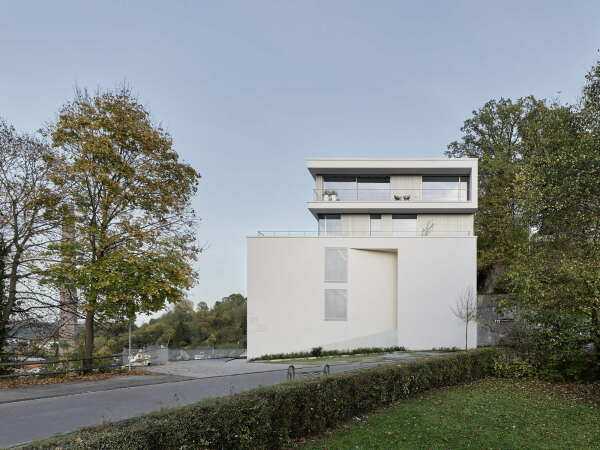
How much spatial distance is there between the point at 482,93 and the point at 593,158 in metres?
25.2

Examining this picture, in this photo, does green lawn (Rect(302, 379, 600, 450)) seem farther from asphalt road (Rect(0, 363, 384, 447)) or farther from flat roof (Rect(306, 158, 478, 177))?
flat roof (Rect(306, 158, 478, 177))

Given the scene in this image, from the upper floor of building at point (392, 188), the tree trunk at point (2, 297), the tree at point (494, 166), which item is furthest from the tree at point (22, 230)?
the tree at point (494, 166)

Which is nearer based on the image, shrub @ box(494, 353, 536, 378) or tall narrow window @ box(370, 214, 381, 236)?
shrub @ box(494, 353, 536, 378)

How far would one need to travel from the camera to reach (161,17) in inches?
640

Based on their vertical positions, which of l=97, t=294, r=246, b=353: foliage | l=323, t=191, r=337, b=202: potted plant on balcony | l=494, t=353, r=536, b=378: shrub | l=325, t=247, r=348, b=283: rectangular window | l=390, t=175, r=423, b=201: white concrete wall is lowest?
l=97, t=294, r=246, b=353: foliage

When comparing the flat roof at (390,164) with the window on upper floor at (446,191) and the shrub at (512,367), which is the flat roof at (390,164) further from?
the shrub at (512,367)

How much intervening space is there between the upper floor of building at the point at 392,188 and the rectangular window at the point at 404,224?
14.4 inches

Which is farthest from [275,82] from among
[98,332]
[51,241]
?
[98,332]

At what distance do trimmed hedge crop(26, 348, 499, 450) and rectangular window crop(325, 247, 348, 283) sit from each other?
47.0 feet

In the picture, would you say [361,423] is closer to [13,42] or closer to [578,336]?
[578,336]

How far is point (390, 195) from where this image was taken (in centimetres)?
3073

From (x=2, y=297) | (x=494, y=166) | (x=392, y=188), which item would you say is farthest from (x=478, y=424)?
(x=494, y=166)

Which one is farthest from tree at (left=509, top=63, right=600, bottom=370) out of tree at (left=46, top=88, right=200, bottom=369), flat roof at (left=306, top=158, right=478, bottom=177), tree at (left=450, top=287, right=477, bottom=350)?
flat roof at (left=306, top=158, right=478, bottom=177)

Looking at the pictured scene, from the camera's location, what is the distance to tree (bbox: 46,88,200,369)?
1588cm
